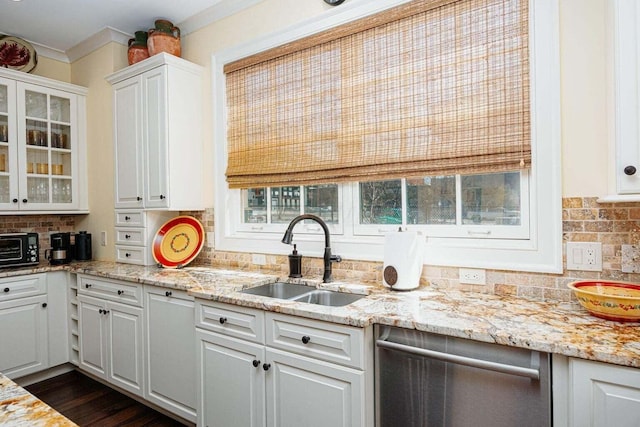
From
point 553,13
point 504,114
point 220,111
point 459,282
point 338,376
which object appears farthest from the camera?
point 220,111

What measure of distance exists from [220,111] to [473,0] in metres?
1.88

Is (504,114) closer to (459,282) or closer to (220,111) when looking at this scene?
(459,282)

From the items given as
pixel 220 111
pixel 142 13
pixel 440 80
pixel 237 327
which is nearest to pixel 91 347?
pixel 237 327

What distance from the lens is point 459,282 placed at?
2.01 meters

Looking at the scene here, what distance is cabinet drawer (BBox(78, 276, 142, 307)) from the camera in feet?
8.71

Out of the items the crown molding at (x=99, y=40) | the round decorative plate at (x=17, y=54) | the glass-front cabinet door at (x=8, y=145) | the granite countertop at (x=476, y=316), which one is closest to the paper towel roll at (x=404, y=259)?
the granite countertop at (x=476, y=316)

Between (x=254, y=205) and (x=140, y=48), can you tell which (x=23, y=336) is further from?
(x=140, y=48)

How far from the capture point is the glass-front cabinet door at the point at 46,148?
10.8ft

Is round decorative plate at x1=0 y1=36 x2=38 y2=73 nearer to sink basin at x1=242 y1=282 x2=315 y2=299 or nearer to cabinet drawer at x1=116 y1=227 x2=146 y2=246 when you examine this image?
cabinet drawer at x1=116 y1=227 x2=146 y2=246

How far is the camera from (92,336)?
3031mm

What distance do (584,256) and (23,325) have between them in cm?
372

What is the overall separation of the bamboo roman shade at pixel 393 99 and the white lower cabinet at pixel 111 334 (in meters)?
1.18

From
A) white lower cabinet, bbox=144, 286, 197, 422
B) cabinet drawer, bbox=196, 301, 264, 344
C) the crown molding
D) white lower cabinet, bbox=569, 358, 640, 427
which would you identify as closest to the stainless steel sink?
cabinet drawer, bbox=196, 301, 264, 344

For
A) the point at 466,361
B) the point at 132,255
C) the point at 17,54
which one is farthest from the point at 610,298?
the point at 17,54
